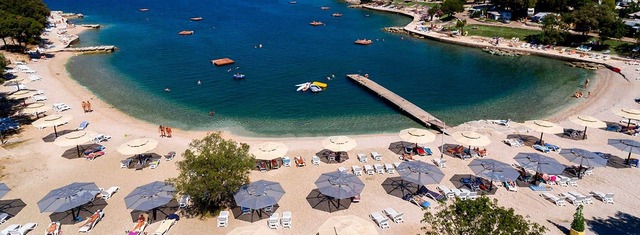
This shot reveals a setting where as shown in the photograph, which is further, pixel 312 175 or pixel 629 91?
pixel 629 91

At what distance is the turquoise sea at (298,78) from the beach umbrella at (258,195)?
17.7 metres

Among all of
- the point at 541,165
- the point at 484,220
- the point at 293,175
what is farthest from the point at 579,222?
the point at 293,175

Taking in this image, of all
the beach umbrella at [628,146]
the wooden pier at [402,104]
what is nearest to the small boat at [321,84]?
the wooden pier at [402,104]

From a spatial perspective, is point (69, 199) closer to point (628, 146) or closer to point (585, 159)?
point (585, 159)

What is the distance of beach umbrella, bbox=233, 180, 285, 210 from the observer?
26630mm

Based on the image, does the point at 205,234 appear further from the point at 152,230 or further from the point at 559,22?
the point at 559,22

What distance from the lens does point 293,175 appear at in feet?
112

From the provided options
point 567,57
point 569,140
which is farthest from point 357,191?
point 567,57

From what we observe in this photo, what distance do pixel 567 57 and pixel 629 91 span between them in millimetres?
20782

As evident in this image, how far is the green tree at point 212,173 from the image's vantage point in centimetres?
2673

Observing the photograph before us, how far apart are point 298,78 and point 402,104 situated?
66.4 feet

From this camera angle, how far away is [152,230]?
2656cm

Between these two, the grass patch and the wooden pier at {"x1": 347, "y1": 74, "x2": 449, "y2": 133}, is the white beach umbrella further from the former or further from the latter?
the grass patch

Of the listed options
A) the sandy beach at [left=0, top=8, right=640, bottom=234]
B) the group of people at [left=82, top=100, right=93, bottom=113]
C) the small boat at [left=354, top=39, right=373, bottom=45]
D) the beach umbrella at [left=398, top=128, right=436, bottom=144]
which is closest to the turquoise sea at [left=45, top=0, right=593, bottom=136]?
the small boat at [left=354, top=39, right=373, bottom=45]
